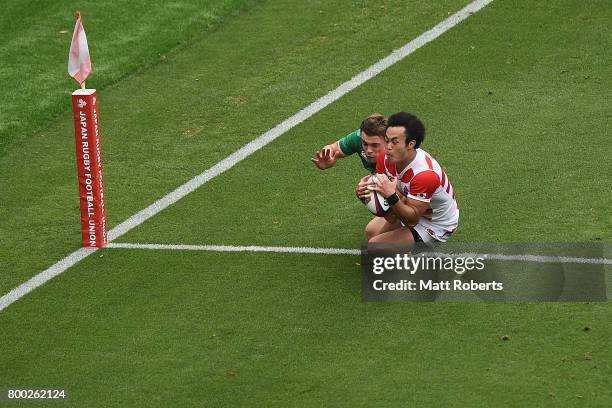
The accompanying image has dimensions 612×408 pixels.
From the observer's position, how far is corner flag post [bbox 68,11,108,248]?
35.8 feet

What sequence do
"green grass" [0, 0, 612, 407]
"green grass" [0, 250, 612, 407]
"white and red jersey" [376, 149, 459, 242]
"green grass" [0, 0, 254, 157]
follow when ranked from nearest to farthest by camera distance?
"green grass" [0, 250, 612, 407] → "green grass" [0, 0, 612, 407] → "white and red jersey" [376, 149, 459, 242] → "green grass" [0, 0, 254, 157]

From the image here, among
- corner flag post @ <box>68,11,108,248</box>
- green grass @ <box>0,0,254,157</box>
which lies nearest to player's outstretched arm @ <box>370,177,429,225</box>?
corner flag post @ <box>68,11,108,248</box>

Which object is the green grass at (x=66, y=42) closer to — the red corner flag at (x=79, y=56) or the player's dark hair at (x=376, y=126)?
the red corner flag at (x=79, y=56)

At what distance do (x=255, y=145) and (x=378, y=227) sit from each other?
2.89 m

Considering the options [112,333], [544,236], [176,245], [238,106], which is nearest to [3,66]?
[238,106]

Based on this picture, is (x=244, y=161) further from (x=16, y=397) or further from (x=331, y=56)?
(x=16, y=397)

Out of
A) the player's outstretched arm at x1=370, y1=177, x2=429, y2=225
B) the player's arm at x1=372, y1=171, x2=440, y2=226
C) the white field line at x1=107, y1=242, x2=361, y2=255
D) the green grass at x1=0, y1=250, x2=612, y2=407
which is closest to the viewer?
the green grass at x1=0, y1=250, x2=612, y2=407

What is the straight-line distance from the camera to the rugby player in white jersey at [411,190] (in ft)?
33.9

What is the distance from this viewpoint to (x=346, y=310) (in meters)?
10.2

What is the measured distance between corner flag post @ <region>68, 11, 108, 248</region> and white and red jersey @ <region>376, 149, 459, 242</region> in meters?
2.50

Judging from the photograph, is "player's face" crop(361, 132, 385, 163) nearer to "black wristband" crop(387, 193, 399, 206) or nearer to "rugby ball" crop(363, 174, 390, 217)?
"rugby ball" crop(363, 174, 390, 217)

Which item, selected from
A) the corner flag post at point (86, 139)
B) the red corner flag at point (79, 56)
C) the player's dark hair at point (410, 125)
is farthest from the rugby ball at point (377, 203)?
the red corner flag at point (79, 56)

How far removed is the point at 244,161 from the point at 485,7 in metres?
4.91

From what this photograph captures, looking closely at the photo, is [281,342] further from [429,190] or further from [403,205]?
[429,190]
